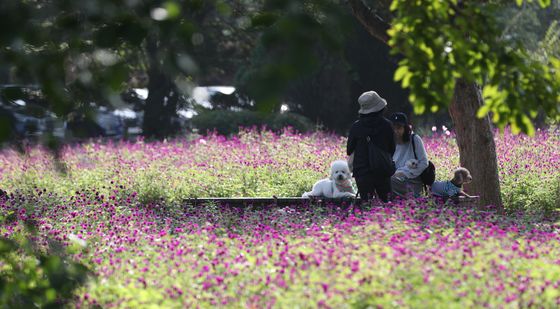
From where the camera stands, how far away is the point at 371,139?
30.2 feet

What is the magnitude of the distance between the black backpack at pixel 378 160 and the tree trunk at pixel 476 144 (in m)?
1.38

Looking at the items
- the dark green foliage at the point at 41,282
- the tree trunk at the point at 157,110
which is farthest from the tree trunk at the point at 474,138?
the tree trunk at the point at 157,110

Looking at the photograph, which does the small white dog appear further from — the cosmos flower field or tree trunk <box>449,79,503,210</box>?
tree trunk <box>449,79,503,210</box>

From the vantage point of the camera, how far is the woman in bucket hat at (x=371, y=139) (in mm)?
9188

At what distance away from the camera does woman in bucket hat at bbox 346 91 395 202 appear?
919 centimetres

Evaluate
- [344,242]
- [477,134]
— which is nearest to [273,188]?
→ [477,134]

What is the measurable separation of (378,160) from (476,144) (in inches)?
64.3

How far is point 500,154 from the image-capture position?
1375cm

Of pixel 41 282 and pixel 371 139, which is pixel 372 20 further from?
pixel 41 282

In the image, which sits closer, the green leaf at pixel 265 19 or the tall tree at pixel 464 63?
the green leaf at pixel 265 19

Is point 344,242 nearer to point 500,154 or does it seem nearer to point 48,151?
point 48,151

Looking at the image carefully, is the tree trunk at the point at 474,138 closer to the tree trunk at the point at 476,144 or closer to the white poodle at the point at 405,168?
the tree trunk at the point at 476,144

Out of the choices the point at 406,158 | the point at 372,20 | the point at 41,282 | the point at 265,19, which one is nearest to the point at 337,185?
the point at 406,158

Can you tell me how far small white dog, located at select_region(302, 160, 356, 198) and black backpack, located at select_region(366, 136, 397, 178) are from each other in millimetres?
661
